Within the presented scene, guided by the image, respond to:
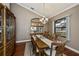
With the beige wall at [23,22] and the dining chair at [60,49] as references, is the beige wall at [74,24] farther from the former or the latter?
the beige wall at [23,22]

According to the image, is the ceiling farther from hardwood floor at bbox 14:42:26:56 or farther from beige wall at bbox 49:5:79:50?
hardwood floor at bbox 14:42:26:56

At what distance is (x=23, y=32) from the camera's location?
6.07 feet

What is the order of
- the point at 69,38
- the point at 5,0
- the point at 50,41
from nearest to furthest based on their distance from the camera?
the point at 5,0 → the point at 69,38 → the point at 50,41

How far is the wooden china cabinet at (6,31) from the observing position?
1.72m

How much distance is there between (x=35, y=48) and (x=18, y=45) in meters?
0.35

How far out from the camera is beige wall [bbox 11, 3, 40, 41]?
1.83m

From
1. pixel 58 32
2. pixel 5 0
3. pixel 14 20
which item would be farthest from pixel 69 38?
pixel 5 0

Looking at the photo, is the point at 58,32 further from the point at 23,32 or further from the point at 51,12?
the point at 23,32

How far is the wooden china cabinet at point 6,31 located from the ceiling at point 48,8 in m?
0.31

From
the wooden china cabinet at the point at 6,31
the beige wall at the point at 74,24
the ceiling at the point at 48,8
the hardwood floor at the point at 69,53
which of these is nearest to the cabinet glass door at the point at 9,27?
the wooden china cabinet at the point at 6,31

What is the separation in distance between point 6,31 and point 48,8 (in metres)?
0.84

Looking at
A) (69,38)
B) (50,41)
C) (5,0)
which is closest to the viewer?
(5,0)

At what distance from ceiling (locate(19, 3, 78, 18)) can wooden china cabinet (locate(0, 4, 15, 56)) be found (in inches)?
12.1

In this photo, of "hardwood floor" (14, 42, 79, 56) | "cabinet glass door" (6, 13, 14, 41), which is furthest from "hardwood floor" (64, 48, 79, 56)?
"cabinet glass door" (6, 13, 14, 41)
